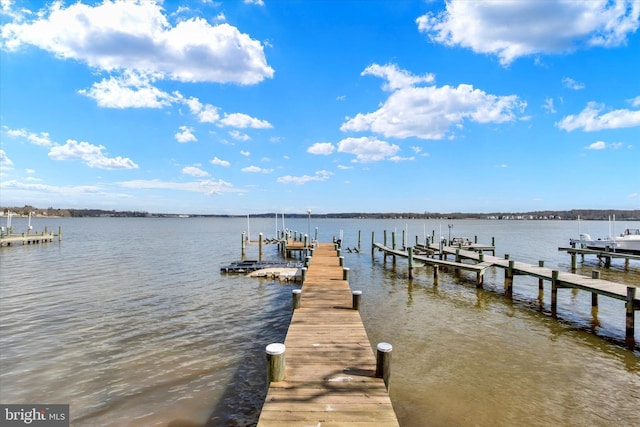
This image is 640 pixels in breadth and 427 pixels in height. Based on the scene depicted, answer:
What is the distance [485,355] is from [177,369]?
31.6 feet

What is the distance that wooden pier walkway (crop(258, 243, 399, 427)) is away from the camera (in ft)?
17.0

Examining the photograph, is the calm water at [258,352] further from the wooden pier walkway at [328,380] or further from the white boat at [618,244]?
the white boat at [618,244]

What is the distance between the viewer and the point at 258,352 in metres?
11.1

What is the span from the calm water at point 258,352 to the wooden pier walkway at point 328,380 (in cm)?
183

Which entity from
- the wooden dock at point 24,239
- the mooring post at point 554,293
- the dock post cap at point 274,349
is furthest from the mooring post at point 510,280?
the wooden dock at point 24,239

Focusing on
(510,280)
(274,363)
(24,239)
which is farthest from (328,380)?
(24,239)

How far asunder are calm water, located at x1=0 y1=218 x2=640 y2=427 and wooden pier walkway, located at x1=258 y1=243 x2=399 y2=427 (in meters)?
1.83

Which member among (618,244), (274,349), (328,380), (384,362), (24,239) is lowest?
(24,239)

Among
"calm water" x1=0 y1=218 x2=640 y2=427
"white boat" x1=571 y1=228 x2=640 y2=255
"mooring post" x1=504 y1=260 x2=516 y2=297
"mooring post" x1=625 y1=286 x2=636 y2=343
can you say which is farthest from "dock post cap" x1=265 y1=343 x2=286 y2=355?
"white boat" x1=571 y1=228 x2=640 y2=255

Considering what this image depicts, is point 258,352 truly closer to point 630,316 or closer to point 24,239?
point 630,316

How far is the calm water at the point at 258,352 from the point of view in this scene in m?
7.91

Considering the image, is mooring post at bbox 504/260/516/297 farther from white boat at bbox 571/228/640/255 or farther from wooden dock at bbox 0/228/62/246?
wooden dock at bbox 0/228/62/246

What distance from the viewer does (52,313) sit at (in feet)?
48.6

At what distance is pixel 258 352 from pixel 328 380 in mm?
5444
